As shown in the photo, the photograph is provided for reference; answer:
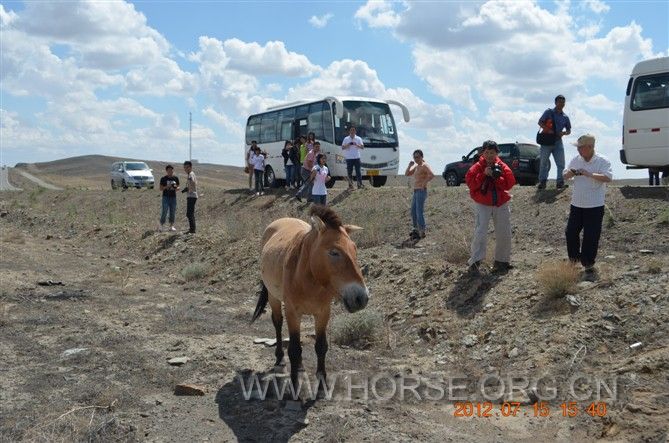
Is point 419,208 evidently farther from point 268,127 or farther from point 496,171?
point 268,127

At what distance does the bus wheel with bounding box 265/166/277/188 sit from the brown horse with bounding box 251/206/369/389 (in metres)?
20.3

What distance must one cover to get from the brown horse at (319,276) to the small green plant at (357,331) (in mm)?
1770

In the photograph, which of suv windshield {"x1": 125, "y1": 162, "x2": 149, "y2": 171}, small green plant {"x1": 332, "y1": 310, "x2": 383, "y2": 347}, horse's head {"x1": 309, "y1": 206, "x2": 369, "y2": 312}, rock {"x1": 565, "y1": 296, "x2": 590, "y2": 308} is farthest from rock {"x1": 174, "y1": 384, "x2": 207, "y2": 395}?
suv windshield {"x1": 125, "y1": 162, "x2": 149, "y2": 171}

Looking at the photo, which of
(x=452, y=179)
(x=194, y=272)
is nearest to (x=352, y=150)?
(x=194, y=272)

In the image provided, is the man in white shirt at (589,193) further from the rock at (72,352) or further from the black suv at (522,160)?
the black suv at (522,160)

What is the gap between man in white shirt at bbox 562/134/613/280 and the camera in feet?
29.0

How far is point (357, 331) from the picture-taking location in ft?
28.8

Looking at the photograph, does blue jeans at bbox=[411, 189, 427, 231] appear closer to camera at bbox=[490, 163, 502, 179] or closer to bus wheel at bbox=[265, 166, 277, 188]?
camera at bbox=[490, 163, 502, 179]

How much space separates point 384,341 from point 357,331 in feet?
1.26

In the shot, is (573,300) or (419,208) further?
(419,208)

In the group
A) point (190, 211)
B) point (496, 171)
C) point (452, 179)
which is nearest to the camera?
point (496, 171)

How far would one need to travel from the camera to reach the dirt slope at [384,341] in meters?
5.89

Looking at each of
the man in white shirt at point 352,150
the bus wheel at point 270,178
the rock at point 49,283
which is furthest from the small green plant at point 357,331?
the bus wheel at point 270,178

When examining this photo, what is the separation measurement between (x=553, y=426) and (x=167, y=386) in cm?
376
